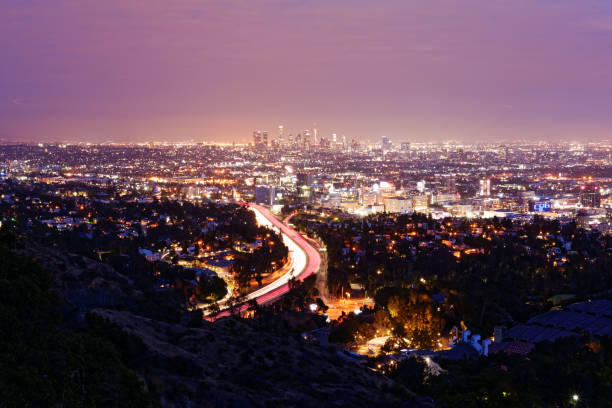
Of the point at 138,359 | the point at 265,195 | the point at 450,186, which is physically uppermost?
the point at 138,359

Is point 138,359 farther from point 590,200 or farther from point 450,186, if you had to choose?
point 450,186

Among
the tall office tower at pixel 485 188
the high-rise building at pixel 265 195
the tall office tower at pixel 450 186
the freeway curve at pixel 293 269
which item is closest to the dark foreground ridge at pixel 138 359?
the freeway curve at pixel 293 269

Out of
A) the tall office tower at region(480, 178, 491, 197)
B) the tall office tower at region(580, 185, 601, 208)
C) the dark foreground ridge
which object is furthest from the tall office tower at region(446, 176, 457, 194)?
the dark foreground ridge

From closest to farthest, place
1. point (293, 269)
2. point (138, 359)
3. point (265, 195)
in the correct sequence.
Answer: point (138, 359)
point (293, 269)
point (265, 195)

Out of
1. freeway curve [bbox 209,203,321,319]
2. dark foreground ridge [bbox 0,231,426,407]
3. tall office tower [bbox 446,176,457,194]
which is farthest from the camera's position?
tall office tower [bbox 446,176,457,194]

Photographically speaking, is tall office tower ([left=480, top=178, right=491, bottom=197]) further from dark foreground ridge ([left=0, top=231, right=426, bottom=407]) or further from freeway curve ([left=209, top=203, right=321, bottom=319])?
dark foreground ridge ([left=0, top=231, right=426, bottom=407])

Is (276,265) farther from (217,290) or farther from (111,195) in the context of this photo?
(111,195)

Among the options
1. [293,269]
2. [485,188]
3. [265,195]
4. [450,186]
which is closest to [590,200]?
[485,188]

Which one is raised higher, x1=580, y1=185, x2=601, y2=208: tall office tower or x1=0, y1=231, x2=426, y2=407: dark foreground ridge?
x1=0, y1=231, x2=426, y2=407: dark foreground ridge
